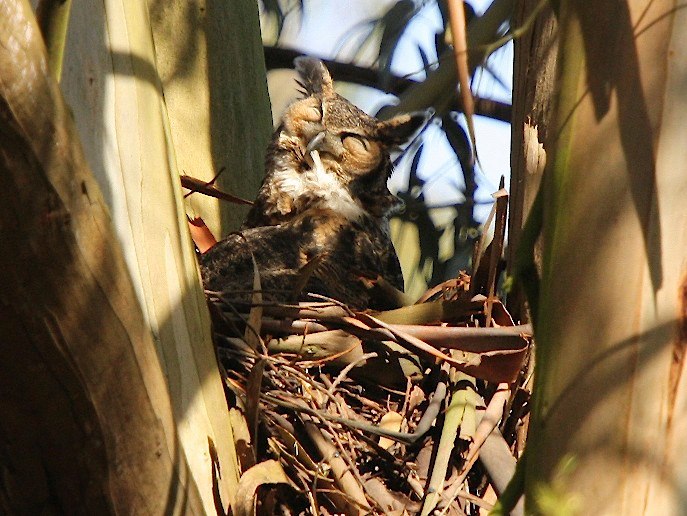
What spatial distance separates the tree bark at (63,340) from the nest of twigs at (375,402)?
0.32 m

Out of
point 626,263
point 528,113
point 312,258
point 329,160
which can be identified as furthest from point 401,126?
A: point 626,263

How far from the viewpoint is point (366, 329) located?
1.71m

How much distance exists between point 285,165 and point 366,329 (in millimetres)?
1295

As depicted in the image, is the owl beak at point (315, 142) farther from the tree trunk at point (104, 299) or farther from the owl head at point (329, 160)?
the tree trunk at point (104, 299)

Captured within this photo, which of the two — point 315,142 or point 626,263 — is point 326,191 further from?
point 626,263

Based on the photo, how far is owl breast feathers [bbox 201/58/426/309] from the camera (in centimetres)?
251

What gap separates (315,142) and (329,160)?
0.07 m

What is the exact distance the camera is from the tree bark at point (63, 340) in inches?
34.5

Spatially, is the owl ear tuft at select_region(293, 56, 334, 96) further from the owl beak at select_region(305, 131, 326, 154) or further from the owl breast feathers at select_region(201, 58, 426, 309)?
the owl beak at select_region(305, 131, 326, 154)

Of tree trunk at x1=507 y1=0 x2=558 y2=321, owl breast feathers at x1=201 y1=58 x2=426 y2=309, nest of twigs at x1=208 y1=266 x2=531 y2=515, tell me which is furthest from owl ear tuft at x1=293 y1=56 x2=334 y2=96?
nest of twigs at x1=208 y1=266 x2=531 y2=515

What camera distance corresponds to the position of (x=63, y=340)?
925 mm

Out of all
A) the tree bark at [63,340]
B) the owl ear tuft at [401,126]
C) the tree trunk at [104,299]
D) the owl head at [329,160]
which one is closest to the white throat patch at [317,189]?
the owl head at [329,160]

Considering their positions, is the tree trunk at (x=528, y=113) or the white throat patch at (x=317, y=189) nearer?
the tree trunk at (x=528, y=113)

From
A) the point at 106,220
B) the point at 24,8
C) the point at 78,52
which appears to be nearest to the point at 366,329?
the point at 78,52
